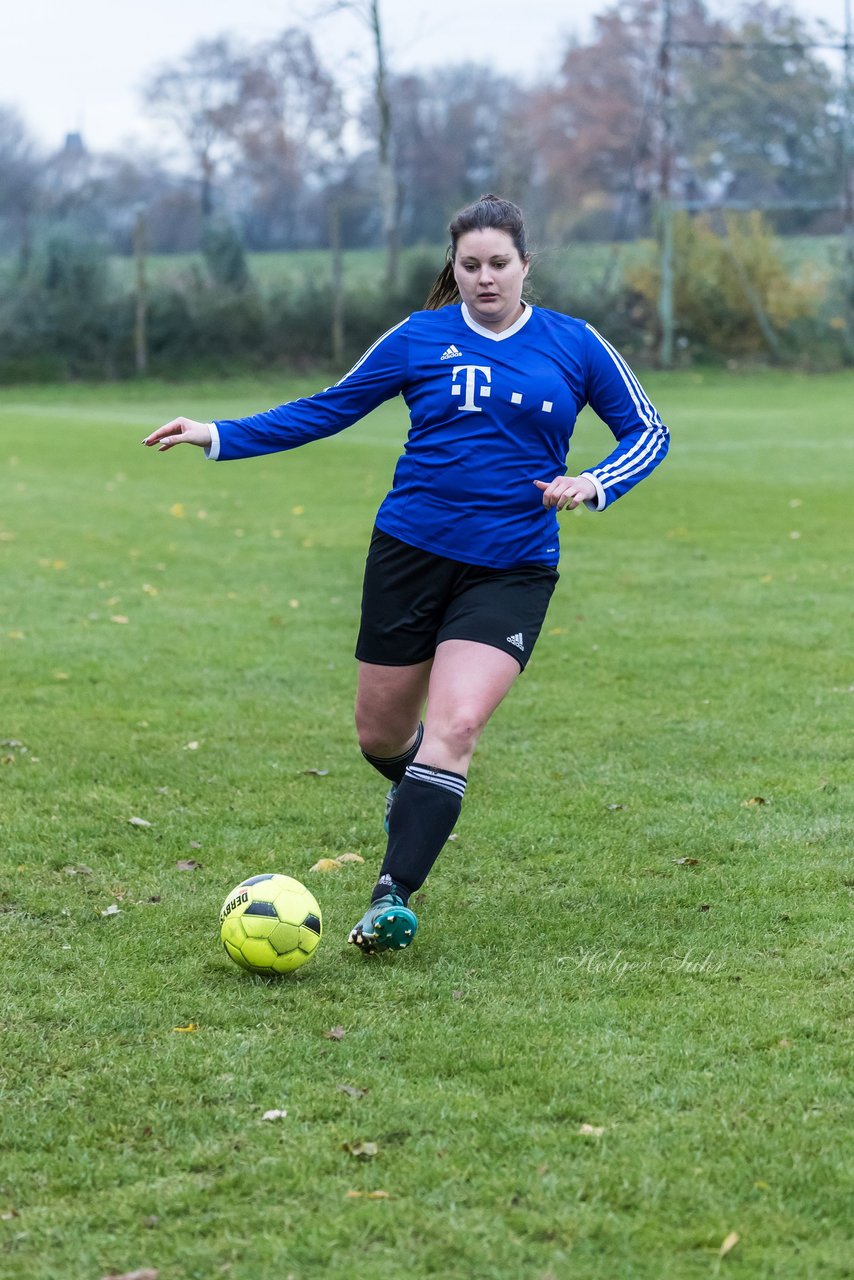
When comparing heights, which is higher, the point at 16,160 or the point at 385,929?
the point at 16,160

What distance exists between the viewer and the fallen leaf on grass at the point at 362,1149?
10.9 feet

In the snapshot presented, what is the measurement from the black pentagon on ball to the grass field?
0.22 metres

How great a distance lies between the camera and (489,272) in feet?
15.4

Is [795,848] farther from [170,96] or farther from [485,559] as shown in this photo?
[170,96]

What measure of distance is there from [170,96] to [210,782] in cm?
5103

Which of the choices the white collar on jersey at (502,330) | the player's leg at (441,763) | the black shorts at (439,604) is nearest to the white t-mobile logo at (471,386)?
the white collar on jersey at (502,330)

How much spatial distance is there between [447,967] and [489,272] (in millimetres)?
2157

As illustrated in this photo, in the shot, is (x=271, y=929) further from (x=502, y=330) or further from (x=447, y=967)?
(x=502, y=330)

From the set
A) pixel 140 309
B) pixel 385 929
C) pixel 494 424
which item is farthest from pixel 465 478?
pixel 140 309

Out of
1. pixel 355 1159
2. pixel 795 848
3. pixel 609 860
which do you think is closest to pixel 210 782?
pixel 609 860

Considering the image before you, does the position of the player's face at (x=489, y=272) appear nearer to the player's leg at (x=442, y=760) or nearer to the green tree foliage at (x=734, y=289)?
the player's leg at (x=442, y=760)

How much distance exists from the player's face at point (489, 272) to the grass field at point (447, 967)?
6.58ft

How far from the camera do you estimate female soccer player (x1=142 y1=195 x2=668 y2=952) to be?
15.4ft

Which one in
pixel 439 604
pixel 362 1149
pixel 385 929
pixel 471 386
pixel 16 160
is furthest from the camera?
pixel 16 160
